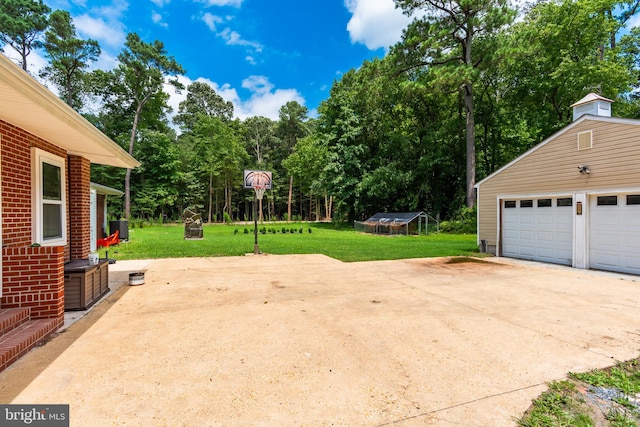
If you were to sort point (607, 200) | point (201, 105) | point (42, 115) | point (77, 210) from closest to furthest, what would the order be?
point (42, 115) < point (77, 210) < point (607, 200) < point (201, 105)

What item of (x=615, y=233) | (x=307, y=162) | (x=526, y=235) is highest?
(x=307, y=162)

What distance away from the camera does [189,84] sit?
40.4 metres

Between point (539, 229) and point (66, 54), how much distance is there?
33.8m

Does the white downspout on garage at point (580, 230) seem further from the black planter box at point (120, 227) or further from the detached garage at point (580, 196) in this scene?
the black planter box at point (120, 227)

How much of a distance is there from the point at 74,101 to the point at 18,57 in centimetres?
513

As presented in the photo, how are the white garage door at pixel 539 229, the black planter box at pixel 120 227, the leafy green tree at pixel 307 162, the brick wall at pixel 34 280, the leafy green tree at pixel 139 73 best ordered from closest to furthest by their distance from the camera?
the brick wall at pixel 34 280
the white garage door at pixel 539 229
the black planter box at pixel 120 227
the leafy green tree at pixel 139 73
the leafy green tree at pixel 307 162

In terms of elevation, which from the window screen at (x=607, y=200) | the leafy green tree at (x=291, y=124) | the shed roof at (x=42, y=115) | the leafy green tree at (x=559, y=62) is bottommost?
the window screen at (x=607, y=200)

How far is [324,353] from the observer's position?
3002 millimetres

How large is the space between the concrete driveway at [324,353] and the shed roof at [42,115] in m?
2.39

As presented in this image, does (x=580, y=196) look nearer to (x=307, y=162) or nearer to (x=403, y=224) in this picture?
(x=403, y=224)

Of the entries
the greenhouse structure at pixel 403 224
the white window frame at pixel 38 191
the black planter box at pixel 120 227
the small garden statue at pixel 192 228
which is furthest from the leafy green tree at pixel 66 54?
the white window frame at pixel 38 191

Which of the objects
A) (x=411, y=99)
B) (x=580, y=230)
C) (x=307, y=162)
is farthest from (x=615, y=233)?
(x=307, y=162)

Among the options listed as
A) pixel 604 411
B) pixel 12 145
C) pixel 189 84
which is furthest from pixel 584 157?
pixel 189 84

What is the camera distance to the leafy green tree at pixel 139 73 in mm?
26125
